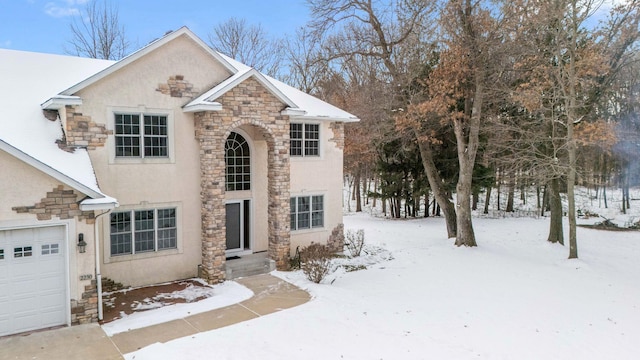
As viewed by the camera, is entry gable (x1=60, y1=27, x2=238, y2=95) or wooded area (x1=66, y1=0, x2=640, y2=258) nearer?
entry gable (x1=60, y1=27, x2=238, y2=95)

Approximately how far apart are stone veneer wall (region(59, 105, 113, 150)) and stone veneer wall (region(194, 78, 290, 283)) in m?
2.67

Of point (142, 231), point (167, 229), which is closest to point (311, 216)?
point (167, 229)

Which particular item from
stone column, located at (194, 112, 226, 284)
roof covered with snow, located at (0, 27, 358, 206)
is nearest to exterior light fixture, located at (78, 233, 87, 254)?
roof covered with snow, located at (0, 27, 358, 206)

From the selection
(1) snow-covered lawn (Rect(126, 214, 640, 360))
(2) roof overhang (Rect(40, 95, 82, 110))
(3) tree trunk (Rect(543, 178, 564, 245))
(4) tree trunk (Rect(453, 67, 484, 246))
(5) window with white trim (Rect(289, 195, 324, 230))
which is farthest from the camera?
(3) tree trunk (Rect(543, 178, 564, 245))

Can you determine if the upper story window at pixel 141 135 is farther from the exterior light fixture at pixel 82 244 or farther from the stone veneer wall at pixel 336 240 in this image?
the stone veneer wall at pixel 336 240

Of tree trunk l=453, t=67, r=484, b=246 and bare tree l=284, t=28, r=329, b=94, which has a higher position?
bare tree l=284, t=28, r=329, b=94

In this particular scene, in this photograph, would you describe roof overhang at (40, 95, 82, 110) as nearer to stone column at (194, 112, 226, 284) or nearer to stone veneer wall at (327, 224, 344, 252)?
stone column at (194, 112, 226, 284)

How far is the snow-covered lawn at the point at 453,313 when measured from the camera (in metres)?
8.57

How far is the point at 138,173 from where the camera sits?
40.3ft

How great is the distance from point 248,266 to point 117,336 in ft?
17.5

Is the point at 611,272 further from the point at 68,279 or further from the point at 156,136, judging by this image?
the point at 68,279

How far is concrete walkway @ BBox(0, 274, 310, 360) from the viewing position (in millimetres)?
8086

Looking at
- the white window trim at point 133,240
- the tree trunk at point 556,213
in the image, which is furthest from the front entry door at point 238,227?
the tree trunk at point 556,213

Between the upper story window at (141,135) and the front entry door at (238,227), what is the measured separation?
3.22 meters
